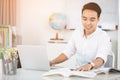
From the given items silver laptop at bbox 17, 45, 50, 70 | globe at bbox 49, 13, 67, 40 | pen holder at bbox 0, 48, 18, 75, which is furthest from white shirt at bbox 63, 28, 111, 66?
globe at bbox 49, 13, 67, 40

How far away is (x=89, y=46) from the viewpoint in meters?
2.34


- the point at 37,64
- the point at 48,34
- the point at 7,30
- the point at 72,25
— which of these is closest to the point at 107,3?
the point at 72,25

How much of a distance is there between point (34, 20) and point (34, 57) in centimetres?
227

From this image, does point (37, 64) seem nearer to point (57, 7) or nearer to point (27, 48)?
point (27, 48)

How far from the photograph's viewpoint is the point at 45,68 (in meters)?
2.01

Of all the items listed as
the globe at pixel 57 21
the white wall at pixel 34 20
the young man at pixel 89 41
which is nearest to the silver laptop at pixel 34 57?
the young man at pixel 89 41

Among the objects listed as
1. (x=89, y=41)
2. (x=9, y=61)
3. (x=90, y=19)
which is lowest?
(x=9, y=61)

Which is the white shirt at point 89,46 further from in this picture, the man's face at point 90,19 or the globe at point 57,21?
the globe at point 57,21

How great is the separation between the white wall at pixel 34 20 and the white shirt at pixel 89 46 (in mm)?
1682

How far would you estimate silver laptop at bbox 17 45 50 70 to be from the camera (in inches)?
76.7

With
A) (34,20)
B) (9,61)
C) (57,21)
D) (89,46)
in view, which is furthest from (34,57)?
(34,20)

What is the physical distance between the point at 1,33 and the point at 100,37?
1.68 meters

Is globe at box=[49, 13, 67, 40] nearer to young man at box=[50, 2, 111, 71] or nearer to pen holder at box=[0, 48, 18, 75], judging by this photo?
young man at box=[50, 2, 111, 71]

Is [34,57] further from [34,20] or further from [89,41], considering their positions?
[34,20]
